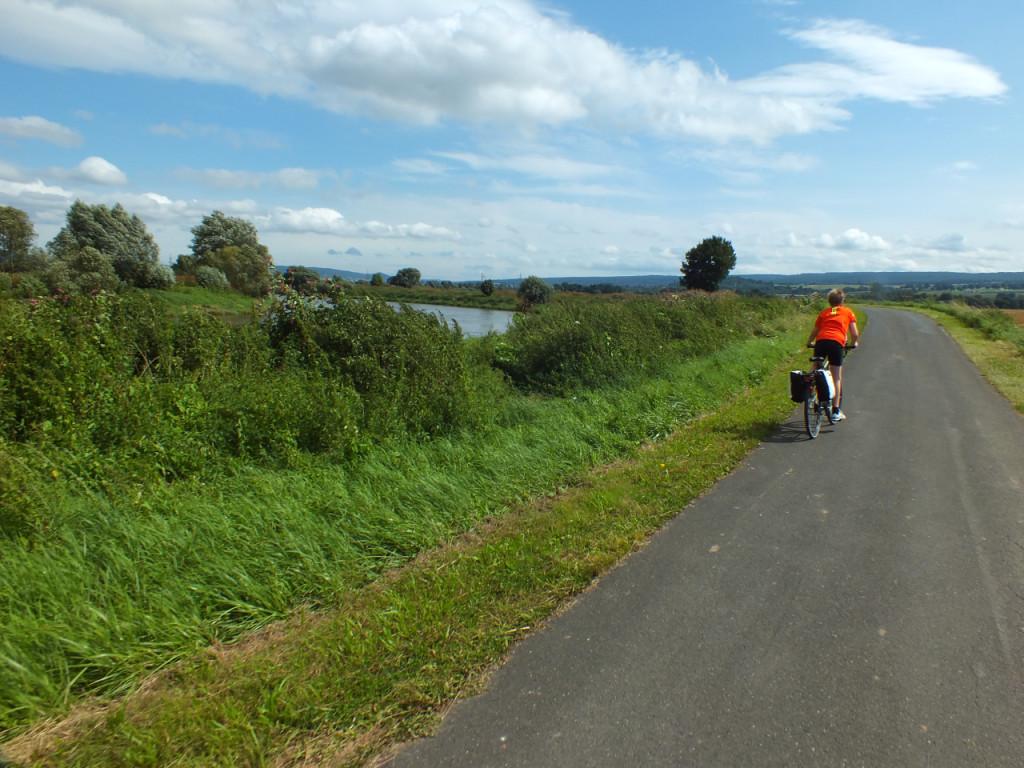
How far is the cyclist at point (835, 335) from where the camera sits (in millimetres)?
8789

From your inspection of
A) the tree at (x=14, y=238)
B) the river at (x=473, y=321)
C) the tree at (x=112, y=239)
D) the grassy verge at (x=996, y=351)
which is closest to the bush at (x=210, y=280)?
the tree at (x=112, y=239)

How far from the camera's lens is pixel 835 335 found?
884 cm

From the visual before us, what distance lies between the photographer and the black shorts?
8.78 meters

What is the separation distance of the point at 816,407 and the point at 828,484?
8.01 ft

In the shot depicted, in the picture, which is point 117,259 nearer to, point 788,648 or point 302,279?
point 302,279

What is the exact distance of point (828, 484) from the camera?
6.15 meters

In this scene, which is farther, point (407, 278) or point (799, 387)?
point (407, 278)

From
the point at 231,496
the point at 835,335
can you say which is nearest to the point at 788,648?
the point at 231,496

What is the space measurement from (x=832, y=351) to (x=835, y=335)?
0.79 ft

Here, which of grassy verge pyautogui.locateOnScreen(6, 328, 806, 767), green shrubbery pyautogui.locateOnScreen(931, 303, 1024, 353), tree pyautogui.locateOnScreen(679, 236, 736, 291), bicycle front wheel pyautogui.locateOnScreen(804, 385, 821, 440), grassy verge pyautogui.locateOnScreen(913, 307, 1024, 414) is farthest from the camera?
tree pyautogui.locateOnScreen(679, 236, 736, 291)

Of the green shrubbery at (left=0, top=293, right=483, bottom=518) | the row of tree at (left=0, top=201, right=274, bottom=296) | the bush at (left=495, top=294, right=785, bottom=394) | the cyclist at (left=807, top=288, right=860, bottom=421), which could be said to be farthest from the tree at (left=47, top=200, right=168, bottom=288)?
the cyclist at (left=807, top=288, right=860, bottom=421)

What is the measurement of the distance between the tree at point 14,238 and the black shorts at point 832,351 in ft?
124

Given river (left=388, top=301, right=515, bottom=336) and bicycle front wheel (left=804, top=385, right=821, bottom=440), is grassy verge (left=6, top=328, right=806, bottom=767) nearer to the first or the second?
bicycle front wheel (left=804, top=385, right=821, bottom=440)

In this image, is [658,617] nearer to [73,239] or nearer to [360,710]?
[360,710]
